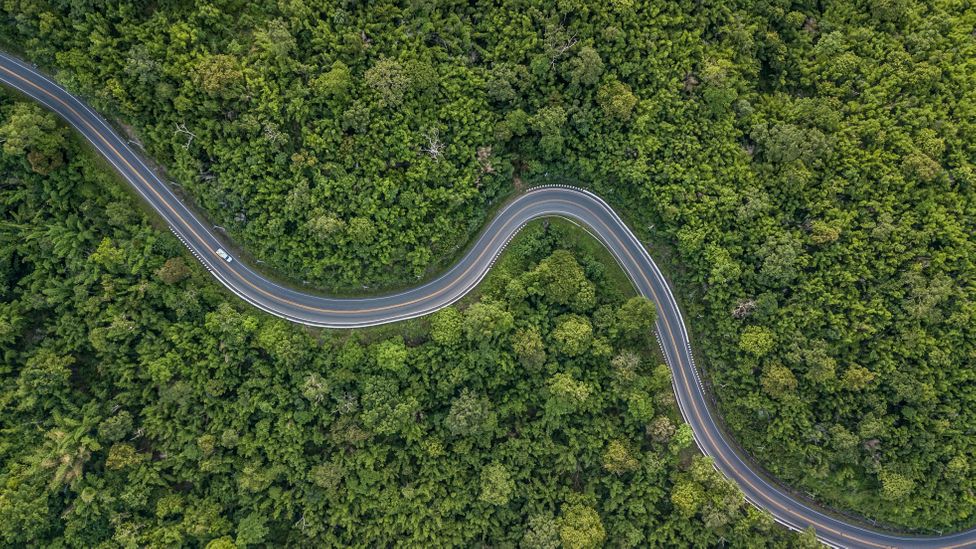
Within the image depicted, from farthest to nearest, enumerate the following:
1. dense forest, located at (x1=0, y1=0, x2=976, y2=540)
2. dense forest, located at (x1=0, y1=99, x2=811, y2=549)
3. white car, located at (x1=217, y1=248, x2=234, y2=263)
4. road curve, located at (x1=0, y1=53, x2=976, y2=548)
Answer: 1. white car, located at (x1=217, y1=248, x2=234, y2=263)
2. road curve, located at (x1=0, y1=53, x2=976, y2=548)
3. dense forest, located at (x1=0, y1=99, x2=811, y2=549)
4. dense forest, located at (x1=0, y1=0, x2=976, y2=540)

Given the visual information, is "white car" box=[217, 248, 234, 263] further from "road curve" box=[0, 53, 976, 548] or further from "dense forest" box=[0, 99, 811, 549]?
"dense forest" box=[0, 99, 811, 549]

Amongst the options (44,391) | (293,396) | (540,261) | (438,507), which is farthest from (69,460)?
(540,261)

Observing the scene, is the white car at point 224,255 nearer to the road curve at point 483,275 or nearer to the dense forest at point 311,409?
the road curve at point 483,275

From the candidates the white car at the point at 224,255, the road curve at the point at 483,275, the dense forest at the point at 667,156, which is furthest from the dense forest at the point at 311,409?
the white car at the point at 224,255

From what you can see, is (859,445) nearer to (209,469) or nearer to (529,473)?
(529,473)

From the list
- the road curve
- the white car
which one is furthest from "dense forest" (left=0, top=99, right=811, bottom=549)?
the white car

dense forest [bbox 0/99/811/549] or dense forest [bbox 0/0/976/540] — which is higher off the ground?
dense forest [bbox 0/0/976/540]

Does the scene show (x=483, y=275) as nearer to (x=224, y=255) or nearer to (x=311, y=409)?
(x=311, y=409)
